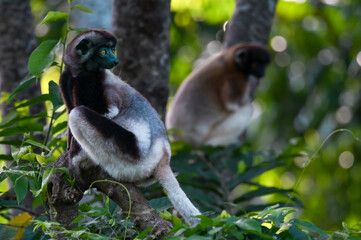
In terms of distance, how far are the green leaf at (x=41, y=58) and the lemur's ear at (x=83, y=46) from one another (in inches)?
7.7

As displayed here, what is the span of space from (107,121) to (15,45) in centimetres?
233

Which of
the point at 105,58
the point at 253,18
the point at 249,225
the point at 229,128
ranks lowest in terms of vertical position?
the point at 229,128

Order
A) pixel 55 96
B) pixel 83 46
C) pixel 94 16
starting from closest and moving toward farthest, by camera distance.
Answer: pixel 83 46, pixel 55 96, pixel 94 16

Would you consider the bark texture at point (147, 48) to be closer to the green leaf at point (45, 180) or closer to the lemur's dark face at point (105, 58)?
the lemur's dark face at point (105, 58)

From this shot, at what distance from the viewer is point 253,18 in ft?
27.7

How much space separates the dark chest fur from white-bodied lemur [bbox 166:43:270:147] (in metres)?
5.13

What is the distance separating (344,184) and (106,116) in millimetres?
10593

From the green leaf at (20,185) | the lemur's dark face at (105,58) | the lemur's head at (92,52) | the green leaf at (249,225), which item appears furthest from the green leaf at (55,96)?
the green leaf at (249,225)

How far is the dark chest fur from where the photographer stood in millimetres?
4699

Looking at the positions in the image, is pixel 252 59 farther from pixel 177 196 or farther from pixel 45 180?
pixel 45 180

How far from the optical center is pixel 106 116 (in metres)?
4.65

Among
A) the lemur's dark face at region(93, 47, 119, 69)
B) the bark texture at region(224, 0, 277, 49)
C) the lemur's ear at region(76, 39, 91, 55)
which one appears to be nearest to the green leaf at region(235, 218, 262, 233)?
the lemur's dark face at region(93, 47, 119, 69)

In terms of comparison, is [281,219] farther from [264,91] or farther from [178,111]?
[264,91]

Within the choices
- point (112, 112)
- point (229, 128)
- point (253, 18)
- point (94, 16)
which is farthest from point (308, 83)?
point (112, 112)
